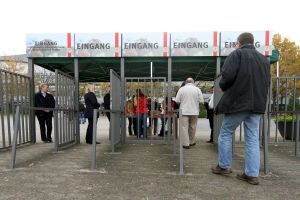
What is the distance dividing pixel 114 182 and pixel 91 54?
4834 mm

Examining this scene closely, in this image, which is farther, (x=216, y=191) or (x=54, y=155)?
(x=54, y=155)

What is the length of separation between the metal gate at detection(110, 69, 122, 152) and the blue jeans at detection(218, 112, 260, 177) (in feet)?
9.42

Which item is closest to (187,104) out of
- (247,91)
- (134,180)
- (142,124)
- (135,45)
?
(142,124)

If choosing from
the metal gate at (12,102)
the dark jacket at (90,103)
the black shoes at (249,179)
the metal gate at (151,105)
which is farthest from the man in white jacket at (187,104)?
the metal gate at (12,102)

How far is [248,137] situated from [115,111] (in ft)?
11.2

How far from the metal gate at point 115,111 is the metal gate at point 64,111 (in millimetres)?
1215

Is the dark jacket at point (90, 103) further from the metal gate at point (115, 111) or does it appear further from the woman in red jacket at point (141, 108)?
the woman in red jacket at point (141, 108)

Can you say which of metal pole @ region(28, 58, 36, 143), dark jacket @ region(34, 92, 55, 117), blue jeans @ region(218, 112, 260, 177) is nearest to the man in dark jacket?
blue jeans @ region(218, 112, 260, 177)

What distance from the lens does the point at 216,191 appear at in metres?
3.25

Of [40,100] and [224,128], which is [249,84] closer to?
[224,128]

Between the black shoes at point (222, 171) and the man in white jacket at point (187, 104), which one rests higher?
the man in white jacket at point (187, 104)

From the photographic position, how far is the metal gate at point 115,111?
6.11 meters

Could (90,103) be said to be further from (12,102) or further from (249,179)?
(249,179)

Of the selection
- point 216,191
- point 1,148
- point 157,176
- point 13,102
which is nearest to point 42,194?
point 157,176
